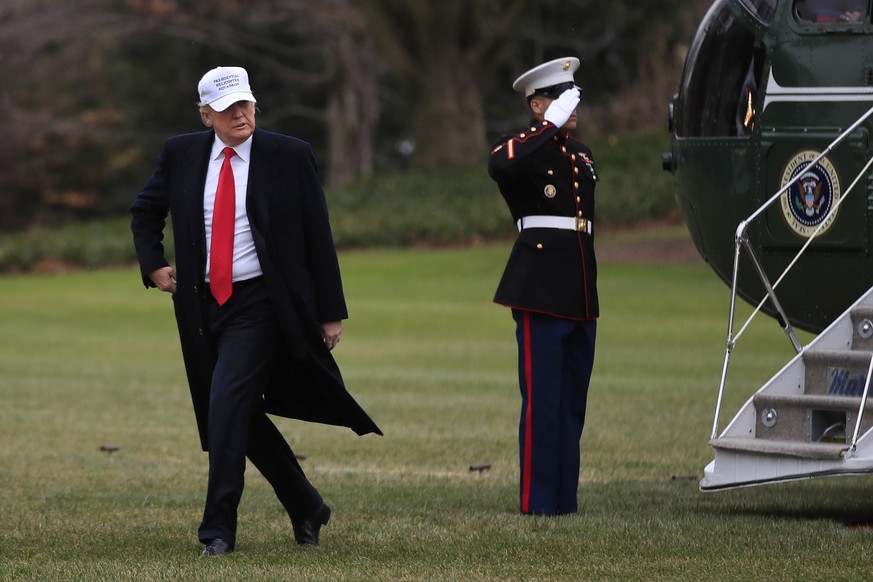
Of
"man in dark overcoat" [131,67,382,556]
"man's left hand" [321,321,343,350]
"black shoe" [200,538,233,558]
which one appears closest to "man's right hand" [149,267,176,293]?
"man in dark overcoat" [131,67,382,556]

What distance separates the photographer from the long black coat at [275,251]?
6422mm

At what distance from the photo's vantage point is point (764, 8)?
793 centimetres

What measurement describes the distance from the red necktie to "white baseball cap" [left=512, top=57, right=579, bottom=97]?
160 centimetres

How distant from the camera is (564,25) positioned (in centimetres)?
4462

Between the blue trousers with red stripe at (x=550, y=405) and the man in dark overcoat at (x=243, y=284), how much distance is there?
1.01m

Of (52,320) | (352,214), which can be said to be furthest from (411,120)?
(52,320)

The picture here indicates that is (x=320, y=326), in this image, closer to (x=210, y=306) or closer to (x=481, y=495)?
(x=210, y=306)

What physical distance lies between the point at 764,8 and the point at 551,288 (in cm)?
181

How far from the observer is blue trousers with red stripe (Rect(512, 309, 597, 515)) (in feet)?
24.1

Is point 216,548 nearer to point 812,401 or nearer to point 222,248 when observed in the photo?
point 222,248

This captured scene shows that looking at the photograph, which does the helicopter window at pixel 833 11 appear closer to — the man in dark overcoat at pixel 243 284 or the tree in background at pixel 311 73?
the man in dark overcoat at pixel 243 284

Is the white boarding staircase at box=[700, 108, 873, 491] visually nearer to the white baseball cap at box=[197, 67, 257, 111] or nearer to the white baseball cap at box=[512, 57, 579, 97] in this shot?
the white baseball cap at box=[512, 57, 579, 97]

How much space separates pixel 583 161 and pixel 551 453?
1303 millimetres

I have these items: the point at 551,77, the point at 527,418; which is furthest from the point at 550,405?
the point at 551,77
